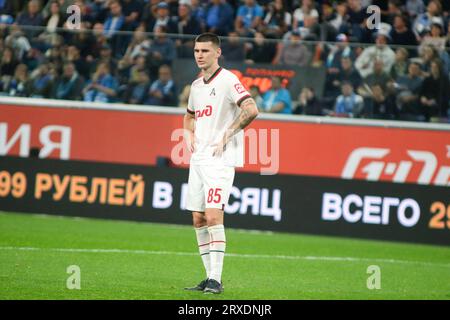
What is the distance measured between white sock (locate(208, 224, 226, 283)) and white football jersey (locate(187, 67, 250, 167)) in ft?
2.12

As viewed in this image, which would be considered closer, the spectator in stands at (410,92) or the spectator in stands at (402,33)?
the spectator in stands at (410,92)

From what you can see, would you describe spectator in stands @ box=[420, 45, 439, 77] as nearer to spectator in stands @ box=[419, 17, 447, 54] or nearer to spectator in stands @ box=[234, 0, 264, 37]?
spectator in stands @ box=[419, 17, 447, 54]

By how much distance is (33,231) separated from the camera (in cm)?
1477

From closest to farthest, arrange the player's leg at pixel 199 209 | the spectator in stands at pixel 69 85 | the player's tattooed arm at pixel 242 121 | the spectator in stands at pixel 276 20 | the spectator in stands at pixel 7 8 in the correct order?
the player's tattooed arm at pixel 242 121 < the player's leg at pixel 199 209 < the spectator in stands at pixel 69 85 < the spectator in stands at pixel 276 20 < the spectator in stands at pixel 7 8

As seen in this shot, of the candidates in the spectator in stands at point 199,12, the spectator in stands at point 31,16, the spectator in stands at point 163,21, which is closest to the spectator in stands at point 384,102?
the spectator in stands at point 199,12

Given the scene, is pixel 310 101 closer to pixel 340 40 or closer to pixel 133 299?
pixel 340 40

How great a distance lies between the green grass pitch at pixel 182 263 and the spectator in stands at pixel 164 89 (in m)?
2.20

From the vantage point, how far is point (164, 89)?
687 inches

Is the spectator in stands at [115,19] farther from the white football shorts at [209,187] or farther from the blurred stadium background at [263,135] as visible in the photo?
the white football shorts at [209,187]

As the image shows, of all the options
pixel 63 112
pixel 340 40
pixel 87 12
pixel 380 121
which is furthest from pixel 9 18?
pixel 380 121

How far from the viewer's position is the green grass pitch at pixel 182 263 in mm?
9602

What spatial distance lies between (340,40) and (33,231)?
7095 millimetres

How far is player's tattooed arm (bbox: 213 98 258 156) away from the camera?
9469mm

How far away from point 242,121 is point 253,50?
25.2 feet
